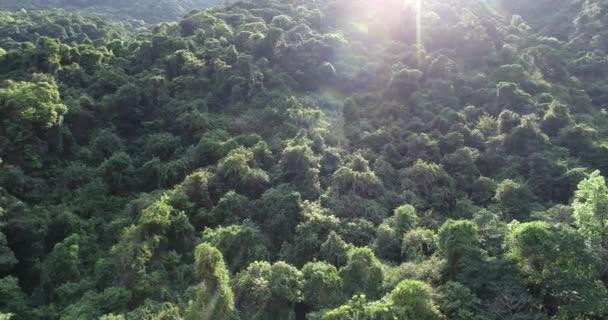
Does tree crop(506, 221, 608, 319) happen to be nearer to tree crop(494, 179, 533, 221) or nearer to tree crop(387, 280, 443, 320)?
tree crop(387, 280, 443, 320)

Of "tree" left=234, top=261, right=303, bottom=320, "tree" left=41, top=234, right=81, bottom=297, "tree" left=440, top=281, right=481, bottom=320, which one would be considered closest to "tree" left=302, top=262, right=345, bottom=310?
"tree" left=234, top=261, right=303, bottom=320

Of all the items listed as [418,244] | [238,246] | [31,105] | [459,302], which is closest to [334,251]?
[418,244]

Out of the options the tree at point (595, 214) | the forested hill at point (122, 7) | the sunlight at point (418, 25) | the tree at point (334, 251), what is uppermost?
the sunlight at point (418, 25)

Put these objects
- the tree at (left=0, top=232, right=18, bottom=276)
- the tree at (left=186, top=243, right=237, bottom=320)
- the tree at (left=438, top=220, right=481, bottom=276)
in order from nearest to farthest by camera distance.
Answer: the tree at (left=186, top=243, right=237, bottom=320)
the tree at (left=438, top=220, right=481, bottom=276)
the tree at (left=0, top=232, right=18, bottom=276)

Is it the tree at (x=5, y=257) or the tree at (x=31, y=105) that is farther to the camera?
the tree at (x=31, y=105)

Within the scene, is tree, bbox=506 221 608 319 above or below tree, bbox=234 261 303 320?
above

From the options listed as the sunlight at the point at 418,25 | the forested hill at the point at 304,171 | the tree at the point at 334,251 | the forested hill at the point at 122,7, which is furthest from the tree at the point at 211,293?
the forested hill at the point at 122,7

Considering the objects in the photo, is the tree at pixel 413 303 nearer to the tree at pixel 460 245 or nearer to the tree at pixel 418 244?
the tree at pixel 460 245

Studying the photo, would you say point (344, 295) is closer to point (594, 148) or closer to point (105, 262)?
point (105, 262)
